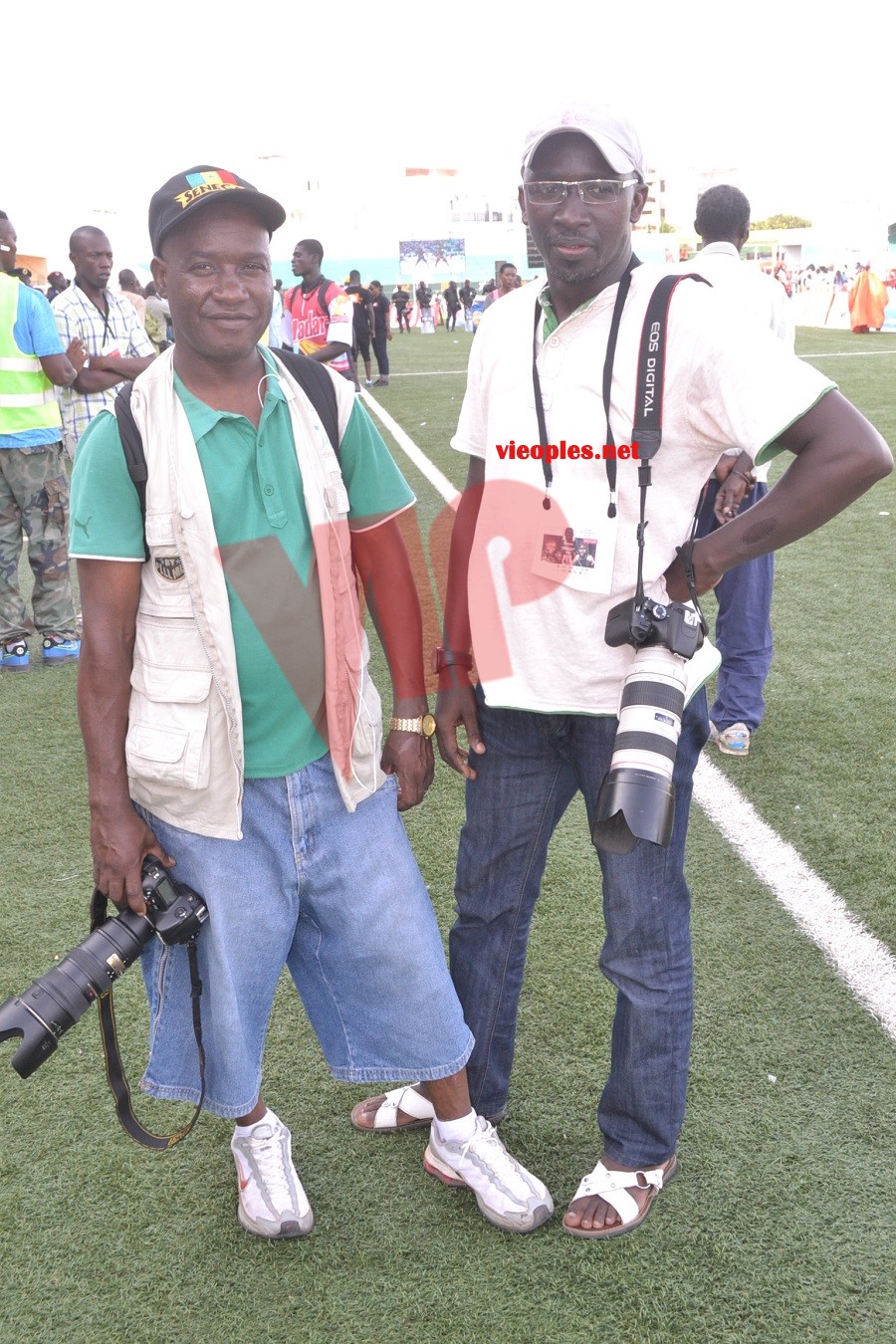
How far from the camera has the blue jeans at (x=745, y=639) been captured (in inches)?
183

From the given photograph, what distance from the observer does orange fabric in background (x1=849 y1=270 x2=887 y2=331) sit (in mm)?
26484

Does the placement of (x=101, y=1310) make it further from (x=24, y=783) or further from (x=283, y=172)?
(x=283, y=172)

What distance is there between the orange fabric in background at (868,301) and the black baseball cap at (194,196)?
2731 cm

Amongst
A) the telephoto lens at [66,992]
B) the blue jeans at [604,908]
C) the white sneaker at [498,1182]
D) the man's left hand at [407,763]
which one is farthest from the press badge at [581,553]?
the white sneaker at [498,1182]

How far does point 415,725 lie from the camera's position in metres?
2.51

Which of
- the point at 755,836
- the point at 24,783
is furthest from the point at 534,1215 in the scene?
the point at 24,783

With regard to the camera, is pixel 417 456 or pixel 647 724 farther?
pixel 417 456

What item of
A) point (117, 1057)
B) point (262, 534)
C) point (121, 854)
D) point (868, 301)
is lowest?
point (117, 1057)

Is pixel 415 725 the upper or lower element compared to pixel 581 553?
lower

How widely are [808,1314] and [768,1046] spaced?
32.6 inches

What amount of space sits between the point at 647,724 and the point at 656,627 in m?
0.17

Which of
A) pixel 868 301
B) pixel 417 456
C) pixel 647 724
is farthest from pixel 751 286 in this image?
pixel 868 301

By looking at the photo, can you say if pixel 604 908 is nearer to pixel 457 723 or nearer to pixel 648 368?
pixel 457 723

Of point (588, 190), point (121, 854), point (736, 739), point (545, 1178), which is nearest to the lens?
point (588, 190)
